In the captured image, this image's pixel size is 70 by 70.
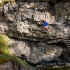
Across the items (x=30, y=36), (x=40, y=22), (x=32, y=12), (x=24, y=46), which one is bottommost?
(x=24, y=46)

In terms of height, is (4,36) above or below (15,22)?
below

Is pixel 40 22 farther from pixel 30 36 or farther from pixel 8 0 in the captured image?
pixel 8 0

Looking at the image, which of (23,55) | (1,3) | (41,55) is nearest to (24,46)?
(23,55)

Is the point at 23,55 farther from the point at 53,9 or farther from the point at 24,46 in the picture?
the point at 53,9

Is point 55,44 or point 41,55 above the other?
point 55,44

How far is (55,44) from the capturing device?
1452cm

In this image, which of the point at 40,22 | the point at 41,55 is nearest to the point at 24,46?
the point at 41,55

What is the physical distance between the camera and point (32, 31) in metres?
13.8

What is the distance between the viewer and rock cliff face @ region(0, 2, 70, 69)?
13.7 m

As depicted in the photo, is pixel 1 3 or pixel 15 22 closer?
pixel 15 22

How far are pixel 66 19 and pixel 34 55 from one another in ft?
20.8

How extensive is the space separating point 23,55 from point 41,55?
2247mm

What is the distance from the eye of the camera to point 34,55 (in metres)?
13.9

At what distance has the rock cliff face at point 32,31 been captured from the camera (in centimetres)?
1373
